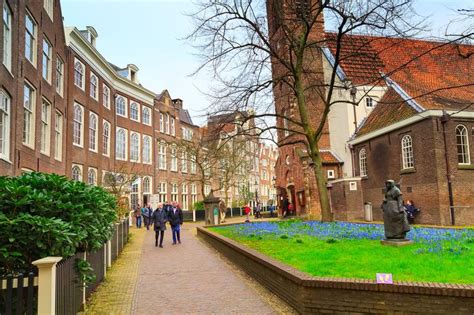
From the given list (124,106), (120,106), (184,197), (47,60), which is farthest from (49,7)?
(184,197)

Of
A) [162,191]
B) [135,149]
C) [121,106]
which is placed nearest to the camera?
[121,106]

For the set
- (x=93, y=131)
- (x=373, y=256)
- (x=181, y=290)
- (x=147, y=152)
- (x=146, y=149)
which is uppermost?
(x=93, y=131)

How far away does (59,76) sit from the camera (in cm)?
2306

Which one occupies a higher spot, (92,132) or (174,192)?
(92,132)

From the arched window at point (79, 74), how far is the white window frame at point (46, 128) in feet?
26.1

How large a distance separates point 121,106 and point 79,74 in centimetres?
911

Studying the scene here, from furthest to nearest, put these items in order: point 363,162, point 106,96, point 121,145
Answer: point 121,145
point 106,96
point 363,162

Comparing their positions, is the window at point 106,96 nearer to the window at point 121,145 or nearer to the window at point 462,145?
the window at point 121,145

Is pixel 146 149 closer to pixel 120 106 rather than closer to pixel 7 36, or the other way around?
pixel 120 106

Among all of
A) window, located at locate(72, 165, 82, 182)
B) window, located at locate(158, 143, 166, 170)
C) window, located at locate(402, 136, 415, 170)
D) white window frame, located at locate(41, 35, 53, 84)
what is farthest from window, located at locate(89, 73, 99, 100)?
Result: window, located at locate(402, 136, 415, 170)

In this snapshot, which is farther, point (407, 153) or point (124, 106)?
point (124, 106)

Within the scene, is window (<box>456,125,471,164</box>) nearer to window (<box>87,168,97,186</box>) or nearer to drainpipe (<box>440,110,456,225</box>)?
drainpipe (<box>440,110,456,225</box>)

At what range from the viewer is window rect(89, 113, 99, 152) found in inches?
1203

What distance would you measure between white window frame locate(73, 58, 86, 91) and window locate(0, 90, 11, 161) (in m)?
13.4
